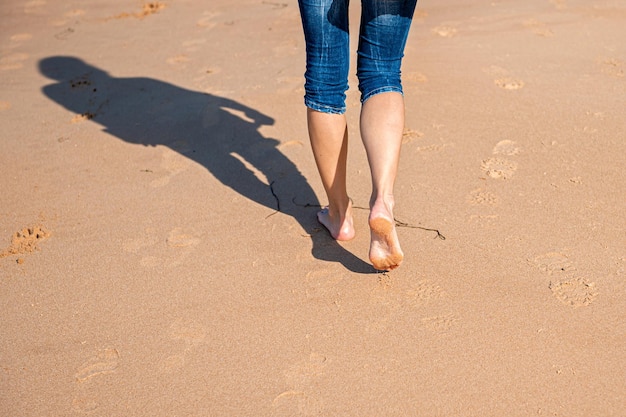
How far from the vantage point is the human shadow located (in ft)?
9.08

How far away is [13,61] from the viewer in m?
4.59

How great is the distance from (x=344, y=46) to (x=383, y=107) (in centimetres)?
23

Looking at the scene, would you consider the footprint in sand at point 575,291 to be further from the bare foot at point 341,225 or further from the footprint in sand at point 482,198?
the bare foot at point 341,225

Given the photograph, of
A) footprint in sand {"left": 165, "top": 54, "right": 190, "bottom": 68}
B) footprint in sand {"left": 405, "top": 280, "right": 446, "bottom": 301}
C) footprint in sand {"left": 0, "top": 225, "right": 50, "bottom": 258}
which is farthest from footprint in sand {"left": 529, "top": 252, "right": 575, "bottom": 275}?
footprint in sand {"left": 165, "top": 54, "right": 190, "bottom": 68}

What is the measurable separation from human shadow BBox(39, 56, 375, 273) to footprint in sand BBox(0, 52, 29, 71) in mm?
181

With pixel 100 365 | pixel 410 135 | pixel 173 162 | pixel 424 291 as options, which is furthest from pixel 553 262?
pixel 173 162

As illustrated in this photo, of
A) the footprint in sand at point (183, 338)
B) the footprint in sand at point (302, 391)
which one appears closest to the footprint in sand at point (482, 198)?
the footprint in sand at point (302, 391)

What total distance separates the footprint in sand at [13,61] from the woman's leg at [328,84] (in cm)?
306

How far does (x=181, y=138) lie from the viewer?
11.1 feet

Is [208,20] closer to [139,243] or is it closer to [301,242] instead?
[139,243]

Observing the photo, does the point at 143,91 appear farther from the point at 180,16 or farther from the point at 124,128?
the point at 180,16

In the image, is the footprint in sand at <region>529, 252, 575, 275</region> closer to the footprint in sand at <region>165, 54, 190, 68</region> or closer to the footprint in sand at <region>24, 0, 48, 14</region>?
the footprint in sand at <region>165, 54, 190, 68</region>

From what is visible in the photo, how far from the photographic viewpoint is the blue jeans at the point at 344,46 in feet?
6.66

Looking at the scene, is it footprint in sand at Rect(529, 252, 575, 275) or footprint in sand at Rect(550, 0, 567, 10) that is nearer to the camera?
footprint in sand at Rect(529, 252, 575, 275)
